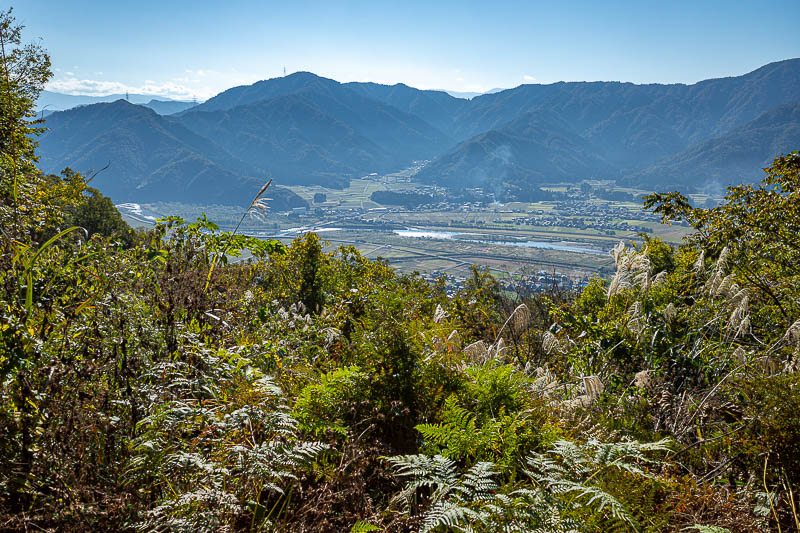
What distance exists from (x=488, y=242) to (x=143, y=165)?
5783 inches

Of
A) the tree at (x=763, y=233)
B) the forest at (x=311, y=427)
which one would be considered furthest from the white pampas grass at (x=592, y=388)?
the tree at (x=763, y=233)

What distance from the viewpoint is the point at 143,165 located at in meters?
173

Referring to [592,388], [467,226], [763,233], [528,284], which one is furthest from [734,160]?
[592,388]

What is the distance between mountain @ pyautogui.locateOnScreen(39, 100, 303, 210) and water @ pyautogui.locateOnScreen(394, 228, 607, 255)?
4573 cm

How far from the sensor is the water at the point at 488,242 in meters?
84.0

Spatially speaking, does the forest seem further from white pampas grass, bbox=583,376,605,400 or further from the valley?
the valley

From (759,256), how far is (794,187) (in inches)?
62.8

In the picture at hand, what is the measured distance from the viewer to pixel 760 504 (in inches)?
80.2

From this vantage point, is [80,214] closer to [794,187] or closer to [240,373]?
[240,373]

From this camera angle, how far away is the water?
3306 inches

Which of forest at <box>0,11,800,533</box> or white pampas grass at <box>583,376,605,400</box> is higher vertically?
forest at <box>0,11,800,533</box>

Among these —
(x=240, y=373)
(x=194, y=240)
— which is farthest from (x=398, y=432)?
(x=194, y=240)

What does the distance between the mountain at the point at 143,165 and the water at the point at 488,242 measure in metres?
45.7

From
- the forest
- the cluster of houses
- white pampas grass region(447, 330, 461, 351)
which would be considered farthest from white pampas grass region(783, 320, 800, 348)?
the cluster of houses
